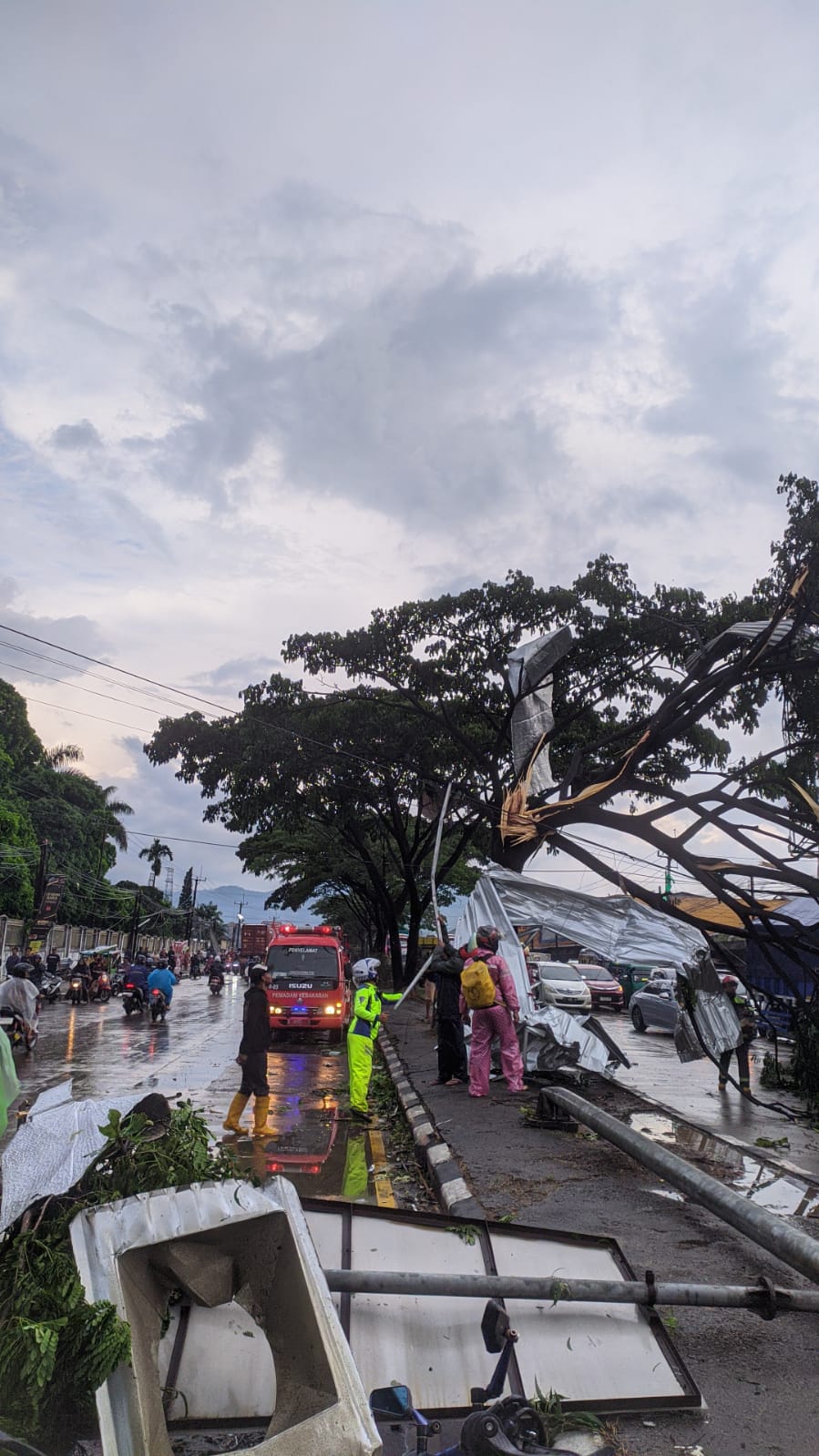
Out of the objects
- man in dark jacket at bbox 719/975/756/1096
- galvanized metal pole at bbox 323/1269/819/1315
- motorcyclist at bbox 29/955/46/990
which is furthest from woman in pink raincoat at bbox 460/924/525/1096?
motorcyclist at bbox 29/955/46/990

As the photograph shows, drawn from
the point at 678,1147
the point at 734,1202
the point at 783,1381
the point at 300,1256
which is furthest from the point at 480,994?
the point at 300,1256

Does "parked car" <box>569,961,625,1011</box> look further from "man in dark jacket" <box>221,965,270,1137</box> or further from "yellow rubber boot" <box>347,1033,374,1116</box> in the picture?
"man in dark jacket" <box>221,965,270,1137</box>

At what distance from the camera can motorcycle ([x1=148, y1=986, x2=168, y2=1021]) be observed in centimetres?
2377

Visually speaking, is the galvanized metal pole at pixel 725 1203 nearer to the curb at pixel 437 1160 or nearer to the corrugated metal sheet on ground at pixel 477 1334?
the corrugated metal sheet on ground at pixel 477 1334

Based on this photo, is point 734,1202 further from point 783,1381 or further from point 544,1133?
point 544,1133

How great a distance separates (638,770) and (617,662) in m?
2.53

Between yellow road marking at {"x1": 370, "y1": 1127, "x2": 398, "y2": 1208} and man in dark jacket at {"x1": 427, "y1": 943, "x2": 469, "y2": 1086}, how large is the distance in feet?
6.50

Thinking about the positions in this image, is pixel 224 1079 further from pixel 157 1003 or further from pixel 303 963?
pixel 157 1003

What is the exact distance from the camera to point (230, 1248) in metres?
3.70

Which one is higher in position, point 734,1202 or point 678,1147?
point 734,1202

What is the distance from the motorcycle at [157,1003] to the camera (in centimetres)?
2377

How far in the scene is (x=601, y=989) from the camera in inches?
1225

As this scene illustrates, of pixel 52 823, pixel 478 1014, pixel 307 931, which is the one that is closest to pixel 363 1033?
pixel 478 1014

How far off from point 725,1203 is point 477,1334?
170cm
